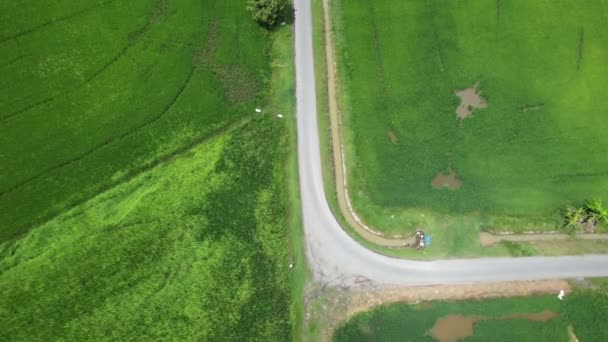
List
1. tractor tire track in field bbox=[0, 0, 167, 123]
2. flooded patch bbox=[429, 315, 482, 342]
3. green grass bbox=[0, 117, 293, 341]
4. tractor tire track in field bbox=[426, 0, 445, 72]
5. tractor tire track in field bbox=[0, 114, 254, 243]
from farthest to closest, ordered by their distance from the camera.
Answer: tractor tire track in field bbox=[426, 0, 445, 72], tractor tire track in field bbox=[0, 0, 167, 123], flooded patch bbox=[429, 315, 482, 342], tractor tire track in field bbox=[0, 114, 254, 243], green grass bbox=[0, 117, 293, 341]

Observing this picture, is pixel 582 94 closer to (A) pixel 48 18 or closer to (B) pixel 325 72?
(B) pixel 325 72

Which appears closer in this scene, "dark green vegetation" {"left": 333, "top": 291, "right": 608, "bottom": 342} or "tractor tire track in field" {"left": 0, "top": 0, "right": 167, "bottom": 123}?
"dark green vegetation" {"left": 333, "top": 291, "right": 608, "bottom": 342}

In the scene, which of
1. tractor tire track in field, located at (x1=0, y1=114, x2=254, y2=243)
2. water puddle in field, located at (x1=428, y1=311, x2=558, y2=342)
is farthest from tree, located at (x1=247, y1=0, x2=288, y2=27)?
water puddle in field, located at (x1=428, y1=311, x2=558, y2=342)

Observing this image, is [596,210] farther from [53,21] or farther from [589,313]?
[53,21]

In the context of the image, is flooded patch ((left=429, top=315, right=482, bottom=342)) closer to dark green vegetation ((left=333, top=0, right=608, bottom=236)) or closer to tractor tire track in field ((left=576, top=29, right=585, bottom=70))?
dark green vegetation ((left=333, top=0, right=608, bottom=236))

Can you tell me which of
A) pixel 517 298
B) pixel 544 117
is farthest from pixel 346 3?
pixel 517 298
